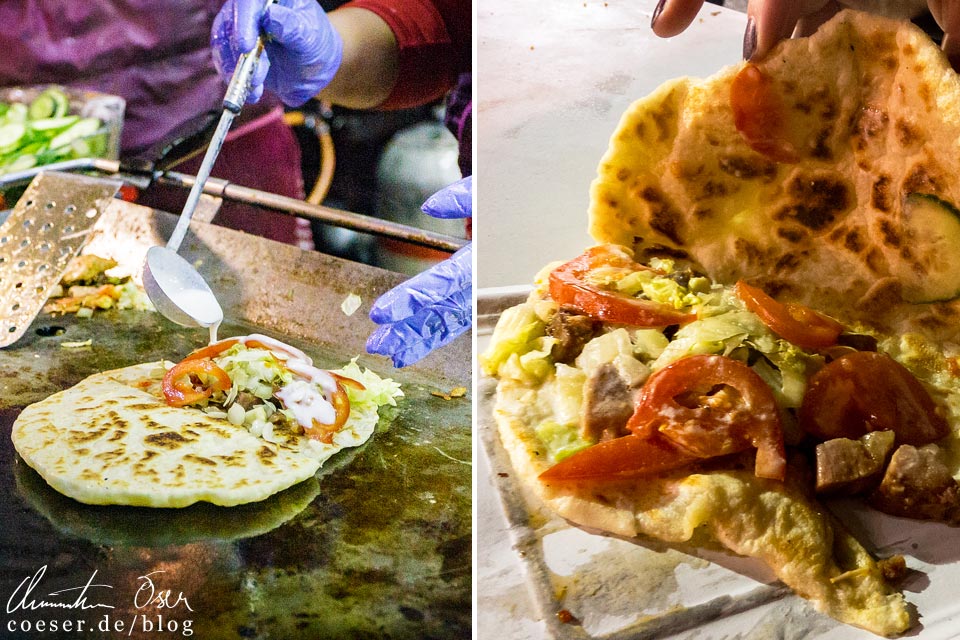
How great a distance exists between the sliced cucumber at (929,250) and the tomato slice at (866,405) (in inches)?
11.3

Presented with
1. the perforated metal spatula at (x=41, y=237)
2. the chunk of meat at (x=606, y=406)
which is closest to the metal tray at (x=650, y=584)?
the chunk of meat at (x=606, y=406)

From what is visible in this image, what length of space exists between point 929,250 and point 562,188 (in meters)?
1.07

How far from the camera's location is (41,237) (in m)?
2.47

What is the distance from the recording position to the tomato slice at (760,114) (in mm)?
2037

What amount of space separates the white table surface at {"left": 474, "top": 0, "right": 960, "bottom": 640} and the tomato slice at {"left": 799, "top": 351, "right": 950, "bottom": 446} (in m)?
0.21

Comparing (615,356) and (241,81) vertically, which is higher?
(241,81)

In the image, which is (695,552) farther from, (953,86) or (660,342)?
(953,86)

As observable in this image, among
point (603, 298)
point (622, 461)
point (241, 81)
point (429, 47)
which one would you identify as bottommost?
point (622, 461)

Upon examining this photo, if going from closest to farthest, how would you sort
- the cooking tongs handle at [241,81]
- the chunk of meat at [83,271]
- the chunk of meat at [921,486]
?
the chunk of meat at [921,486] → the cooking tongs handle at [241,81] → the chunk of meat at [83,271]

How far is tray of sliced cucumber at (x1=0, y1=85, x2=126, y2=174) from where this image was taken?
2.36 metres

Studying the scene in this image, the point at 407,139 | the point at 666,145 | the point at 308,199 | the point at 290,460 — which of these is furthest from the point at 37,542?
the point at 666,145

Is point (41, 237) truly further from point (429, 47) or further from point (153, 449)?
point (429, 47)

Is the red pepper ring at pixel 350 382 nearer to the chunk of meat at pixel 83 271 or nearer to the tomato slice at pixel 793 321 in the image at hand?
the chunk of meat at pixel 83 271

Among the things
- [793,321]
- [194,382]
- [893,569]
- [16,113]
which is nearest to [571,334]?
[793,321]
